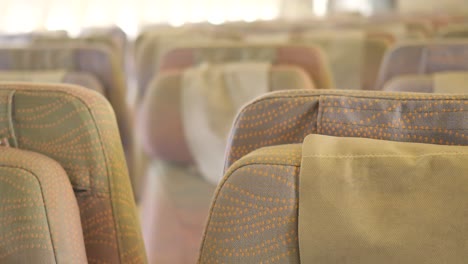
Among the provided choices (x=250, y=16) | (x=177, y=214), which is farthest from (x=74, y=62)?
(x=250, y=16)

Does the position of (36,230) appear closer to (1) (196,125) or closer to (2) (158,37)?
(1) (196,125)

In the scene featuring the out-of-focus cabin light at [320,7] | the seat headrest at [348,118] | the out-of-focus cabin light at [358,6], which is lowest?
the out-of-focus cabin light at [320,7]

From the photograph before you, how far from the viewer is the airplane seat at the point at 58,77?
1337 mm

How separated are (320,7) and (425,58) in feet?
19.1

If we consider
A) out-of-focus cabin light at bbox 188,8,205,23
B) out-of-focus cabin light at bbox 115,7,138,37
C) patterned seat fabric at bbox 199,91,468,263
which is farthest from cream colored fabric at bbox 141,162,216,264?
out-of-focus cabin light at bbox 188,8,205,23

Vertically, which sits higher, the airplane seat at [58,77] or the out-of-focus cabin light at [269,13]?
the airplane seat at [58,77]

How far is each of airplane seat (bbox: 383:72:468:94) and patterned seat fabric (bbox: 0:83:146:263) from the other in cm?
61

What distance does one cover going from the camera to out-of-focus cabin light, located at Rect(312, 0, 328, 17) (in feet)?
21.7

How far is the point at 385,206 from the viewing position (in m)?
0.53

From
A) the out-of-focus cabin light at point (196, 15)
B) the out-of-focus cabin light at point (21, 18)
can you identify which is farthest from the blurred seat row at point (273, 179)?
the out-of-focus cabin light at point (196, 15)

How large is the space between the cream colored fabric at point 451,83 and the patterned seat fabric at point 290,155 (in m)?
0.43

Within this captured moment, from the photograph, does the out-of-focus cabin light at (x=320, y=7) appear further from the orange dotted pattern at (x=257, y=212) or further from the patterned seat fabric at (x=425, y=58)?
the orange dotted pattern at (x=257, y=212)

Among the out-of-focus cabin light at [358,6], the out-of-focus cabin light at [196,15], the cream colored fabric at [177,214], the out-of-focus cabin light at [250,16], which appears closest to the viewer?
the cream colored fabric at [177,214]

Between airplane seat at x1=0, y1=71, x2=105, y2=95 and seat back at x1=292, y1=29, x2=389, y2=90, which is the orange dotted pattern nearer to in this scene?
airplane seat at x1=0, y1=71, x2=105, y2=95
